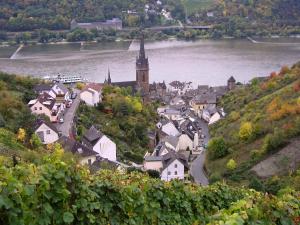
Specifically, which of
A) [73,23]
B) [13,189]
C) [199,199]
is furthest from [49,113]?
[73,23]

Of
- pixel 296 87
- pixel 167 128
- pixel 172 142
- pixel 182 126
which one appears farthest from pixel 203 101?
pixel 296 87

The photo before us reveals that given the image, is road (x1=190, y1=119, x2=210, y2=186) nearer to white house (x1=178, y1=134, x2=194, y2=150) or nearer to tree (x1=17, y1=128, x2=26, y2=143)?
white house (x1=178, y1=134, x2=194, y2=150)

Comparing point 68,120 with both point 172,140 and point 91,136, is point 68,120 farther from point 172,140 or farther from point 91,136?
point 172,140

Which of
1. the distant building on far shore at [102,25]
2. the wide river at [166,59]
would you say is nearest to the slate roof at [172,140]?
the wide river at [166,59]

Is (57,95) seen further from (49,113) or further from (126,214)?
(126,214)

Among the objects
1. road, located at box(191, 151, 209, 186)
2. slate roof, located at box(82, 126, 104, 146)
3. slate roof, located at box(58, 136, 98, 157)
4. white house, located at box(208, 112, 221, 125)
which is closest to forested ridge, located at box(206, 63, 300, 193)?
road, located at box(191, 151, 209, 186)
